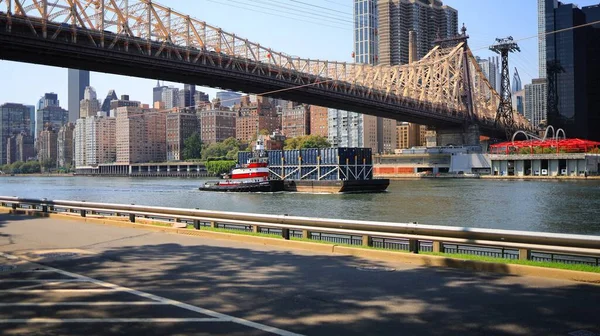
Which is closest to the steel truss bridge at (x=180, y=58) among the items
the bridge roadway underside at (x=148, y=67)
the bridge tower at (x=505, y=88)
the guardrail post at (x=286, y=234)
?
the bridge roadway underside at (x=148, y=67)

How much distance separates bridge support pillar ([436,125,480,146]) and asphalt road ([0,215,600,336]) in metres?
116

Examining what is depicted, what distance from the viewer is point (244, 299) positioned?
8852 millimetres

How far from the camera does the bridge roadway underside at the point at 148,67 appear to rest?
5197cm

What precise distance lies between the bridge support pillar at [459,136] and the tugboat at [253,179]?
5979cm

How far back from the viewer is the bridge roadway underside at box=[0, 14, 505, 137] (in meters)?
52.0

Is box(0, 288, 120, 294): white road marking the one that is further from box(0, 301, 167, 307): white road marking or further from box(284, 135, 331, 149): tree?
box(284, 135, 331, 149): tree

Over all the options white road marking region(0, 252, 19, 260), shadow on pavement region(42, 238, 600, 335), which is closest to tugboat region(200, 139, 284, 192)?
white road marking region(0, 252, 19, 260)

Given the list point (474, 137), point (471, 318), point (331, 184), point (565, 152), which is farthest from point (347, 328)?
point (474, 137)

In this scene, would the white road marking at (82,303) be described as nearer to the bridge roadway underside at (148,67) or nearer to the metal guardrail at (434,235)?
the metal guardrail at (434,235)

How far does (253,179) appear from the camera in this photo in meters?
74.1

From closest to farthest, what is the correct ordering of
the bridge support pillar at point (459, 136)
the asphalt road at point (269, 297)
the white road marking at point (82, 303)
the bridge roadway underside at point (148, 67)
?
the asphalt road at point (269, 297), the white road marking at point (82, 303), the bridge roadway underside at point (148, 67), the bridge support pillar at point (459, 136)

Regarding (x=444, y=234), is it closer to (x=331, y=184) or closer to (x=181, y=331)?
(x=181, y=331)

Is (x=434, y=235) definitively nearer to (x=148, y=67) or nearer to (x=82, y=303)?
(x=82, y=303)

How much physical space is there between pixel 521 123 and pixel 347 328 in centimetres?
16685
